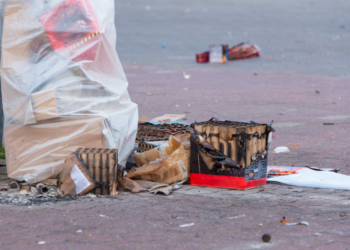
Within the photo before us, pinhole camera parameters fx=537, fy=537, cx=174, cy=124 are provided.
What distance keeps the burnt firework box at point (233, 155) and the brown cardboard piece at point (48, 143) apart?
863 mm

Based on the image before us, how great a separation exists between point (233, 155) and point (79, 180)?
52.2 inches

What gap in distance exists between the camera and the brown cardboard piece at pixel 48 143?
474 cm

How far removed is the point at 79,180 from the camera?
441 cm

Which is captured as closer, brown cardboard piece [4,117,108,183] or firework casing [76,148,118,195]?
firework casing [76,148,118,195]

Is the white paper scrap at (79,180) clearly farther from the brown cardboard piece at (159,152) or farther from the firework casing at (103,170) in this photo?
the brown cardboard piece at (159,152)

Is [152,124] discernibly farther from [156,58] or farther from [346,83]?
[156,58]

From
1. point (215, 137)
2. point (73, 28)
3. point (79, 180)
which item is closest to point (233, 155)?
point (215, 137)

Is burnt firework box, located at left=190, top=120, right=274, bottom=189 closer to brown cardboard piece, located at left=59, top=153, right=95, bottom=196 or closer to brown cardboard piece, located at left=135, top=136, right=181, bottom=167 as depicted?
brown cardboard piece, located at left=135, top=136, right=181, bottom=167

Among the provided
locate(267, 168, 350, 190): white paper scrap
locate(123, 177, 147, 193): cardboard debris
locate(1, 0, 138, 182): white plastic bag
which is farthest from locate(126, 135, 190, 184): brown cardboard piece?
locate(267, 168, 350, 190): white paper scrap

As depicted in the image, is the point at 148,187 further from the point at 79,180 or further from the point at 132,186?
the point at 79,180

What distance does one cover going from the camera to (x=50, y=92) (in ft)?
15.1

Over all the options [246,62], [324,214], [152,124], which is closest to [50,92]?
[152,124]

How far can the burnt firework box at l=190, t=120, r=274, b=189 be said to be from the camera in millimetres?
4625

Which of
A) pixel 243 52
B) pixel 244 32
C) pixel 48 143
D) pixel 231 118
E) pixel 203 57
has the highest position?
pixel 244 32
